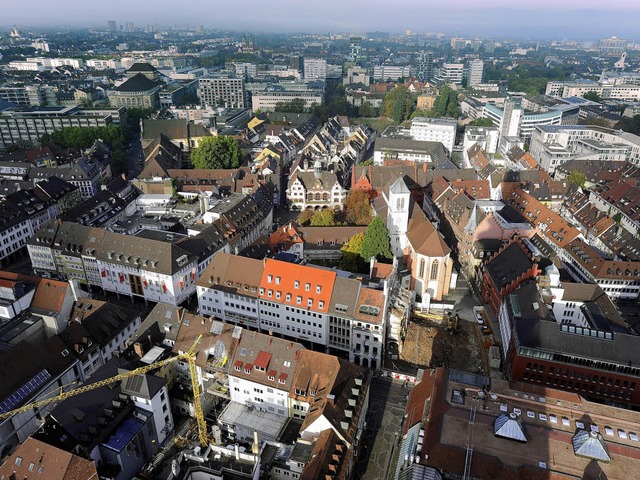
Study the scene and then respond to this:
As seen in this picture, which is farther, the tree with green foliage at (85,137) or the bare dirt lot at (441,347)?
the tree with green foliage at (85,137)

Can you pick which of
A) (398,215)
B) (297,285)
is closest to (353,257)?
(398,215)

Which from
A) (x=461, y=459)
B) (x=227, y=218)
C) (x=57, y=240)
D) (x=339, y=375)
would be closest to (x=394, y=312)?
(x=339, y=375)

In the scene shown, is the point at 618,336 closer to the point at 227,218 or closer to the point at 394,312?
the point at 394,312

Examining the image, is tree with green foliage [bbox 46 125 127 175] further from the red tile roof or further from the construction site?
the red tile roof

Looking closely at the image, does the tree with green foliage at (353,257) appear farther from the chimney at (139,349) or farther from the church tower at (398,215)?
the chimney at (139,349)

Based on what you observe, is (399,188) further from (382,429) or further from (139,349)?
(139,349)

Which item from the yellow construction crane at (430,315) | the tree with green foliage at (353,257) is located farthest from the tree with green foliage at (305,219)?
the yellow construction crane at (430,315)
